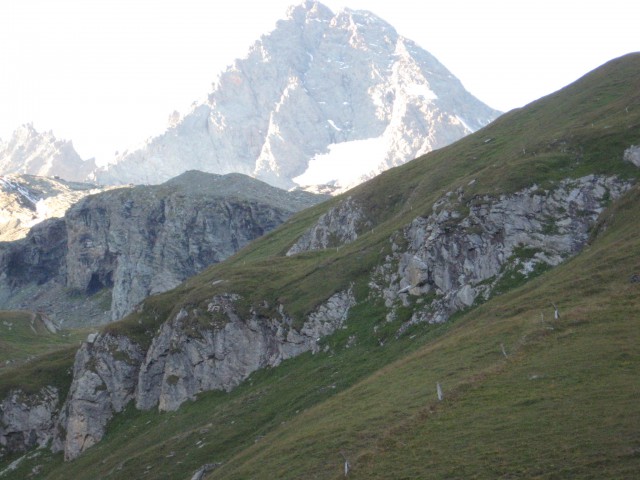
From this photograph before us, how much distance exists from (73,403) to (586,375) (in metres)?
82.4

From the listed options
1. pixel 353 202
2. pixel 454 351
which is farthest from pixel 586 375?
pixel 353 202

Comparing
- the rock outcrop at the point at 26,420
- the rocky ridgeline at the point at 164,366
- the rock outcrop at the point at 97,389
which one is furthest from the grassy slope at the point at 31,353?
the rock outcrop at the point at 97,389

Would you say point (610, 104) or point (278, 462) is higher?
point (610, 104)

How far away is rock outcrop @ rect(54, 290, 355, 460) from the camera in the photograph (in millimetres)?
91750

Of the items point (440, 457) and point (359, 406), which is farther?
point (359, 406)

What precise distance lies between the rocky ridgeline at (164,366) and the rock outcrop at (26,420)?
0.15m

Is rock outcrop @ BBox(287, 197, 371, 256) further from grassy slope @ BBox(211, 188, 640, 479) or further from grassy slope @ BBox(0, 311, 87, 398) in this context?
grassy slope @ BBox(211, 188, 640, 479)

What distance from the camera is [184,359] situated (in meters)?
99.5

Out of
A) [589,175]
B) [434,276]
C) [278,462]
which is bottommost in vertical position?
[278,462]

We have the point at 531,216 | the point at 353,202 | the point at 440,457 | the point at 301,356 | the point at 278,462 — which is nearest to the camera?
the point at 440,457

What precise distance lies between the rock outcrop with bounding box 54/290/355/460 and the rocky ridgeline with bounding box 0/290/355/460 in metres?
0.14

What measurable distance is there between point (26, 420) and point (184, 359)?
3157cm

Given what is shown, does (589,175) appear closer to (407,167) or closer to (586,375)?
(586,375)

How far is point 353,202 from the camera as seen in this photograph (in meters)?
144
